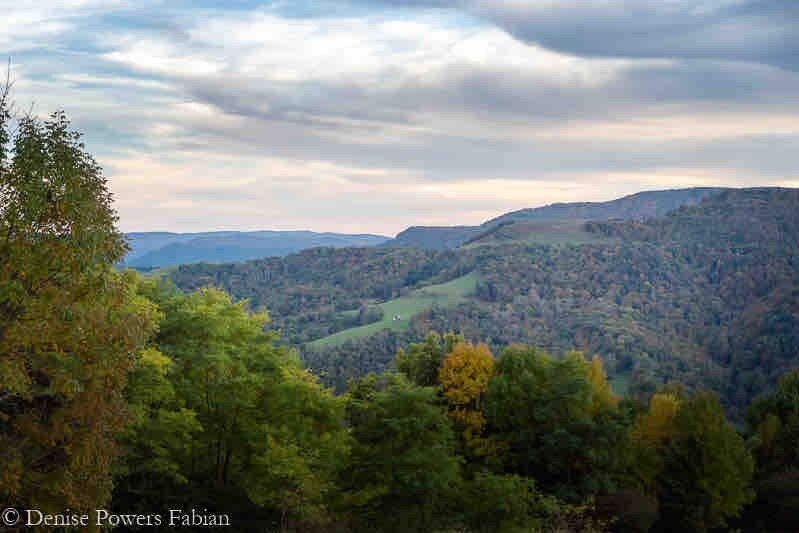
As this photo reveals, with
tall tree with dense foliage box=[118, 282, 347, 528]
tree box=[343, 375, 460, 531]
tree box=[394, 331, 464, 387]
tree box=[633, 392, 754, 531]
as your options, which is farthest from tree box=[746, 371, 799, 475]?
tall tree with dense foliage box=[118, 282, 347, 528]

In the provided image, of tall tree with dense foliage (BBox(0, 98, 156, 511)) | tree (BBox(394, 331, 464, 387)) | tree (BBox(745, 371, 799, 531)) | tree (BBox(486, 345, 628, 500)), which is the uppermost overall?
tall tree with dense foliage (BBox(0, 98, 156, 511))

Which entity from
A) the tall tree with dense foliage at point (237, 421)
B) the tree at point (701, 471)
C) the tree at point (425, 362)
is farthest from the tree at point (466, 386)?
the tree at point (701, 471)

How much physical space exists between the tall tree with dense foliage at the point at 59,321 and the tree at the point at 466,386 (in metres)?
29.7

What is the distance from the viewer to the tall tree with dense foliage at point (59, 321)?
42.8ft

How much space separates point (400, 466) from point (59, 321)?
18.1m

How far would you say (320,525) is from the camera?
76.1 ft

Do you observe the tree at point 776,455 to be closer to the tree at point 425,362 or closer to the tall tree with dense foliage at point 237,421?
the tree at point 425,362

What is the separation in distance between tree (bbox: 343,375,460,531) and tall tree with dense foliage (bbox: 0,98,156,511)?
1505 centimetres

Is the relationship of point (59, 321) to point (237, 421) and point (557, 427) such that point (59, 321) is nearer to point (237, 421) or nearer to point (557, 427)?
point (237, 421)

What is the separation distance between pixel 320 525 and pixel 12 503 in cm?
1101

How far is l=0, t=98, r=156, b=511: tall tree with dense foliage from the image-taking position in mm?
13055

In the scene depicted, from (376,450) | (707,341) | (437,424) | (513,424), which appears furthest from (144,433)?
(707,341)

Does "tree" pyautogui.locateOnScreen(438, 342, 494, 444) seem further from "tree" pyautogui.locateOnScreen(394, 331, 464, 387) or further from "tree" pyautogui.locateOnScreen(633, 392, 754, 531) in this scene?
"tree" pyautogui.locateOnScreen(633, 392, 754, 531)

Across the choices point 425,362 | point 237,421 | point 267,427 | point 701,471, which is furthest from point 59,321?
point 701,471
